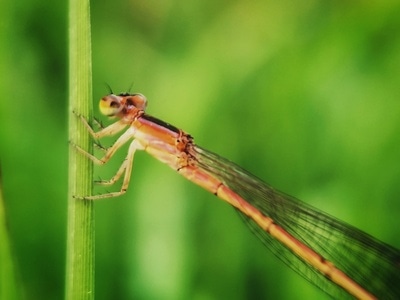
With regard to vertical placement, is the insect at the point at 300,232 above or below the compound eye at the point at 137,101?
below

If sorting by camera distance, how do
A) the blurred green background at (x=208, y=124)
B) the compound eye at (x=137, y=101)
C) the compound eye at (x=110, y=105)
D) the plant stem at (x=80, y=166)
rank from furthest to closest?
1. the blurred green background at (x=208, y=124)
2. the compound eye at (x=137, y=101)
3. the compound eye at (x=110, y=105)
4. the plant stem at (x=80, y=166)

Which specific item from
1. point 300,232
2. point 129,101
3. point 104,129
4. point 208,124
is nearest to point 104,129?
point 104,129

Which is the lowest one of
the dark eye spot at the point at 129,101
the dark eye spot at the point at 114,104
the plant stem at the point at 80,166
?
the plant stem at the point at 80,166

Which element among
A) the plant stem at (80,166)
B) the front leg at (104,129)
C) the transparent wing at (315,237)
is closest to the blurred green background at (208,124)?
the transparent wing at (315,237)

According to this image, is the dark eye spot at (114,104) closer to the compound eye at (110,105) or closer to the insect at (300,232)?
the compound eye at (110,105)

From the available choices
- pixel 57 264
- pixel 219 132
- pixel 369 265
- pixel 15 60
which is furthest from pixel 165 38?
pixel 369 265

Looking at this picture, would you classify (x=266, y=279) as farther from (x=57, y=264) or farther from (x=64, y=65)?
(x=64, y=65)

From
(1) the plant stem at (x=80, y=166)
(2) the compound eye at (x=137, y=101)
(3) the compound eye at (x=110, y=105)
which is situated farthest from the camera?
(2) the compound eye at (x=137, y=101)

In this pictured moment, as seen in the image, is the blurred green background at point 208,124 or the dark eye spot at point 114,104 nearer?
the dark eye spot at point 114,104
